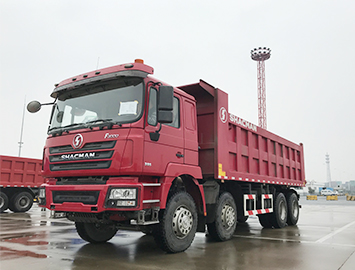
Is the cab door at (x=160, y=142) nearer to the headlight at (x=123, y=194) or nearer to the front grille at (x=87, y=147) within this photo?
the headlight at (x=123, y=194)

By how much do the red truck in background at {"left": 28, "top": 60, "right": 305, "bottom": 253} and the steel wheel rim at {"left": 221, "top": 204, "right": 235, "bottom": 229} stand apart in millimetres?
21

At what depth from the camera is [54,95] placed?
6246mm

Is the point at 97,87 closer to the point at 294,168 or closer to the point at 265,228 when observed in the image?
the point at 265,228

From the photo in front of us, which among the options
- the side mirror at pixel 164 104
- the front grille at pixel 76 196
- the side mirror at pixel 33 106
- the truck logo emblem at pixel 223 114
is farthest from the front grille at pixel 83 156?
the truck logo emblem at pixel 223 114

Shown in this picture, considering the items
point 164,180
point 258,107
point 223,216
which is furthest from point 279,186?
point 258,107

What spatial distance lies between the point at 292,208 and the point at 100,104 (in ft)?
25.6

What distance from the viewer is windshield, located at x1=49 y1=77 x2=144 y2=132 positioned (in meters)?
5.21

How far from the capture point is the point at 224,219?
6.95 m

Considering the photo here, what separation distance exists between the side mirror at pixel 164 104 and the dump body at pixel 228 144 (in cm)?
182

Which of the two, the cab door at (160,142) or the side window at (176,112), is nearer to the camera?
the cab door at (160,142)

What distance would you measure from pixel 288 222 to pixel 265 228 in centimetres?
118

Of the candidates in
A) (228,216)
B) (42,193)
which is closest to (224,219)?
(228,216)

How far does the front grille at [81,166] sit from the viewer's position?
16.3 feet

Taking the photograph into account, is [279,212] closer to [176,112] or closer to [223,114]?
[223,114]
